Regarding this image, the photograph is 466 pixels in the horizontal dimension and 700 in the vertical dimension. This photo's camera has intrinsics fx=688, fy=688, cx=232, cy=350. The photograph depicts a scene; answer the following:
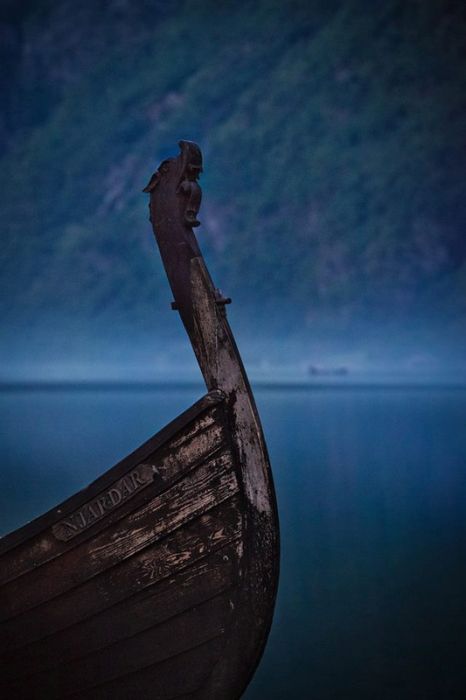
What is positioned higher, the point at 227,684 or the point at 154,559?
the point at 154,559

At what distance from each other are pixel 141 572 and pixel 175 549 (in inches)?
6.0

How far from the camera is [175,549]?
2.21 metres

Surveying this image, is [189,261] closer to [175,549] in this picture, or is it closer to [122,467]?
[122,467]

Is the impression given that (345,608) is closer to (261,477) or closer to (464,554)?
(464,554)

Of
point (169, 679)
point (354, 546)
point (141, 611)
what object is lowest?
point (169, 679)

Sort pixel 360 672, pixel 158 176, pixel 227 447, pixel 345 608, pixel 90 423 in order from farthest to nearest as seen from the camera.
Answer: pixel 90 423, pixel 345 608, pixel 360 672, pixel 158 176, pixel 227 447

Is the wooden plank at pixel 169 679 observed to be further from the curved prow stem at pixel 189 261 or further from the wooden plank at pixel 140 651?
the curved prow stem at pixel 189 261

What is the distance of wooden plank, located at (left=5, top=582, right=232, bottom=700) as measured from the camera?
2197mm

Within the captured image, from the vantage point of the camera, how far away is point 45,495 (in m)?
10.4

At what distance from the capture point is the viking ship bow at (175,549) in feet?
7.02

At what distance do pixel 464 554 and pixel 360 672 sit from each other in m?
2.77

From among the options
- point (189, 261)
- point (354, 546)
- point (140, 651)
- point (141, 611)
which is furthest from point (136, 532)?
point (354, 546)

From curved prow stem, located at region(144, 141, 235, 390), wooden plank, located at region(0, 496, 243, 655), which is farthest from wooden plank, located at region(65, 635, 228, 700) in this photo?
curved prow stem, located at region(144, 141, 235, 390)

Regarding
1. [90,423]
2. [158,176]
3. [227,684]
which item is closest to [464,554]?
[227,684]
